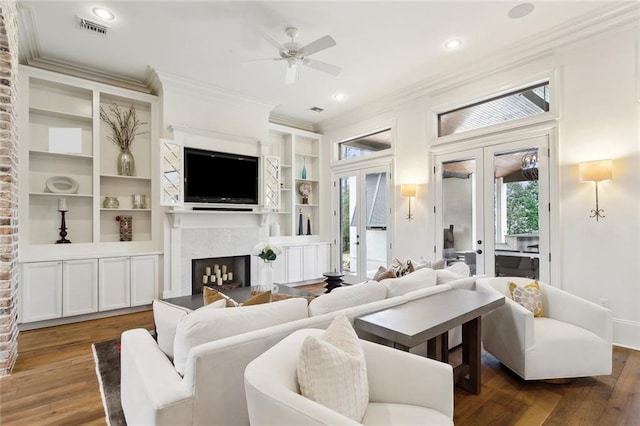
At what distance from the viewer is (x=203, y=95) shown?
193 inches

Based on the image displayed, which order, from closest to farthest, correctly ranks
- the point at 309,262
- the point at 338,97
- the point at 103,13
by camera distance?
the point at 103,13 → the point at 338,97 → the point at 309,262

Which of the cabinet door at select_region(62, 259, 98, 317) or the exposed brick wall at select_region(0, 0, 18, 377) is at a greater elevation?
the exposed brick wall at select_region(0, 0, 18, 377)

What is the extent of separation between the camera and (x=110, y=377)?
2.54 meters

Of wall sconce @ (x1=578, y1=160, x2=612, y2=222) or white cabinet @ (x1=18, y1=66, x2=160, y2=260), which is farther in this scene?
white cabinet @ (x1=18, y1=66, x2=160, y2=260)

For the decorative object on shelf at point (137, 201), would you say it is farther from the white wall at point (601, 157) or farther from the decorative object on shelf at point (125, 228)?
the white wall at point (601, 157)

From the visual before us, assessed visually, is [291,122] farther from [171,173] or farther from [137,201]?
[137,201]

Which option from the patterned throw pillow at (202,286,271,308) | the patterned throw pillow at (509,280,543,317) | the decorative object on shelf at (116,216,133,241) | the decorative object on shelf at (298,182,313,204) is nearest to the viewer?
the patterned throw pillow at (202,286,271,308)

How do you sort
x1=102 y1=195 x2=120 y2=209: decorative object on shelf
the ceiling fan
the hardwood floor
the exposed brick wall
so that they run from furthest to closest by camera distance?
1. x1=102 y1=195 x2=120 y2=209: decorative object on shelf
2. the ceiling fan
3. the exposed brick wall
4. the hardwood floor

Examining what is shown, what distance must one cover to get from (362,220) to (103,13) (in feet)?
15.2

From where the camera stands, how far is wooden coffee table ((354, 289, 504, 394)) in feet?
5.74

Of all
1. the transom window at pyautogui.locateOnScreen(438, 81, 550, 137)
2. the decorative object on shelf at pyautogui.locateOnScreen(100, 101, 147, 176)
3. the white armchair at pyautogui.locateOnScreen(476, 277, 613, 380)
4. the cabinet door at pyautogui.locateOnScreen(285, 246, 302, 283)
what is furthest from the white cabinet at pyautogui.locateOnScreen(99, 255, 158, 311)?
the transom window at pyautogui.locateOnScreen(438, 81, 550, 137)

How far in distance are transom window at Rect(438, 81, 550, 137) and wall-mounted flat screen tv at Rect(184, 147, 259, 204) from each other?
309 cm

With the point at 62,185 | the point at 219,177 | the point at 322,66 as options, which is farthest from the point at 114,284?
the point at 322,66

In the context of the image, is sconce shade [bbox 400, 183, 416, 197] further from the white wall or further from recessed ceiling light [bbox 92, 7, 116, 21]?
recessed ceiling light [bbox 92, 7, 116, 21]
